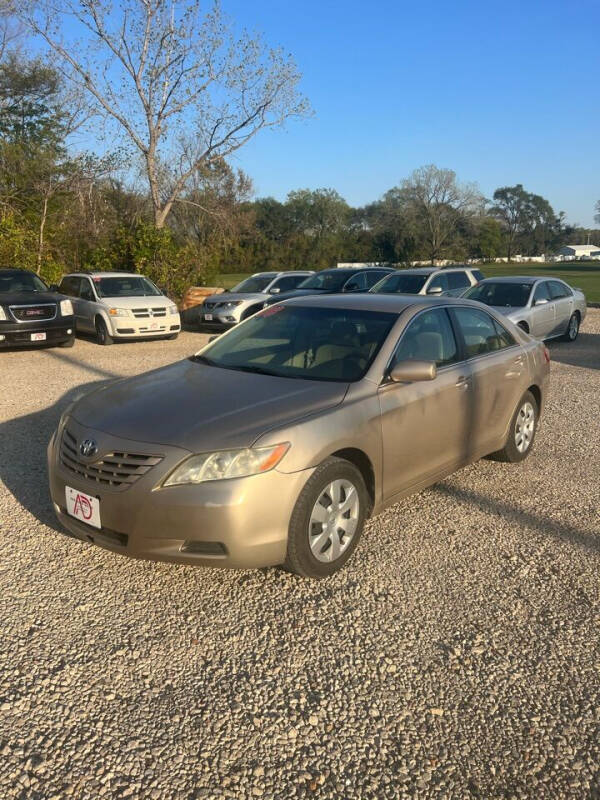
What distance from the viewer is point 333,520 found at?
11.9ft

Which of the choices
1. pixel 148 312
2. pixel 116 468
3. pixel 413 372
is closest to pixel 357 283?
pixel 148 312

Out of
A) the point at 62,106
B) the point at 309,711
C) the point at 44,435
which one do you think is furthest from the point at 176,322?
the point at 62,106

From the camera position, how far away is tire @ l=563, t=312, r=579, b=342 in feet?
46.1

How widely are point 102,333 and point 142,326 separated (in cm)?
93

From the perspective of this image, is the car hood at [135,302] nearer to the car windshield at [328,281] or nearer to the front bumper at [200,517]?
the car windshield at [328,281]

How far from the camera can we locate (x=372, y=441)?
150 inches

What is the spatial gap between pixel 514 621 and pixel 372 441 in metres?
1.23

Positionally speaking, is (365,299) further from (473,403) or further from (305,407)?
(305,407)

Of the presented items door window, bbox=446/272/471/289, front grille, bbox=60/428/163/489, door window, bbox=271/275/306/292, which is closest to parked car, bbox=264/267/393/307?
door window, bbox=271/275/306/292

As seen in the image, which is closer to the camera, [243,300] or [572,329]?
[572,329]

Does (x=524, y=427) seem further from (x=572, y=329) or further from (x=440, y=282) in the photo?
(x=440, y=282)

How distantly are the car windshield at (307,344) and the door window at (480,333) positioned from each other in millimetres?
840

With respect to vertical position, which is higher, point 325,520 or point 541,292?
point 541,292

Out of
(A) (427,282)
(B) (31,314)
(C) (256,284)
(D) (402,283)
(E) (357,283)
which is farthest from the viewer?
(C) (256,284)
